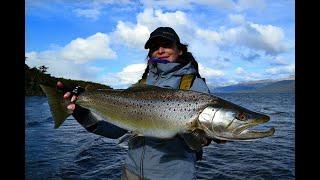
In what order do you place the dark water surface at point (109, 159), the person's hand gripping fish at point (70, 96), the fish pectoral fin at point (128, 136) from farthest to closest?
the dark water surface at point (109, 159) → the person's hand gripping fish at point (70, 96) → the fish pectoral fin at point (128, 136)

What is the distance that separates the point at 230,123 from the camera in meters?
4.05

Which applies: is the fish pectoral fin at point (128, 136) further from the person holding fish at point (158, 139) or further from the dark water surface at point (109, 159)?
the dark water surface at point (109, 159)

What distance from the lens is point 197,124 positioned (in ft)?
13.5

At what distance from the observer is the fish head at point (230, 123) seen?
4027 mm

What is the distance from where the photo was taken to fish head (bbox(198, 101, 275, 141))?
4.03m

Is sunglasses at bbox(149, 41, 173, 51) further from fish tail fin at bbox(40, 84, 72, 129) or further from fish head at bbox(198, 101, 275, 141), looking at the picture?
fish tail fin at bbox(40, 84, 72, 129)

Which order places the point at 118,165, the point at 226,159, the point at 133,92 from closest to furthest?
the point at 133,92 < the point at 118,165 < the point at 226,159

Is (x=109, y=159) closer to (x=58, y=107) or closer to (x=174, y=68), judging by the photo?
(x=58, y=107)

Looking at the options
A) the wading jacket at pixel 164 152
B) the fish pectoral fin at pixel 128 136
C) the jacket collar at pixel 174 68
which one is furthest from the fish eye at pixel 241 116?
the fish pectoral fin at pixel 128 136
